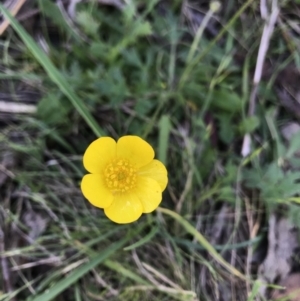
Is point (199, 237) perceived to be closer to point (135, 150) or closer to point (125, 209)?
point (125, 209)

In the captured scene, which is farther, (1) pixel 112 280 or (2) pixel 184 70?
(2) pixel 184 70

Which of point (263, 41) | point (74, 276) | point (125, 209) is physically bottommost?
point (74, 276)

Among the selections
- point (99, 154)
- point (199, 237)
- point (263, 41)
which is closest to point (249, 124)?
point (263, 41)

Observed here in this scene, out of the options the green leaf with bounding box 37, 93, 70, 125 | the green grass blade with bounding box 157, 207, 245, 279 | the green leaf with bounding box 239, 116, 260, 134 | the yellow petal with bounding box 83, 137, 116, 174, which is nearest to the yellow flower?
the yellow petal with bounding box 83, 137, 116, 174

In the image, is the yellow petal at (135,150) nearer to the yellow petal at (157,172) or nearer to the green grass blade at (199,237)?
the yellow petal at (157,172)

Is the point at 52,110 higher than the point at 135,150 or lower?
lower

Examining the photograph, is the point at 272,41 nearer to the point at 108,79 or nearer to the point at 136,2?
the point at 136,2

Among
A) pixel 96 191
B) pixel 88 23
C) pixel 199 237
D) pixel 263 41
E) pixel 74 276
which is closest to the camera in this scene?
pixel 96 191

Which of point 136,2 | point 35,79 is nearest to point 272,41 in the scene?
point 136,2
